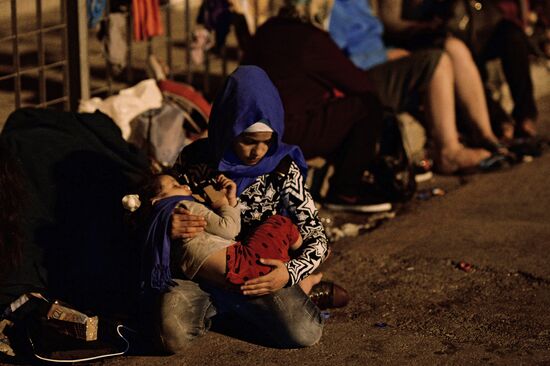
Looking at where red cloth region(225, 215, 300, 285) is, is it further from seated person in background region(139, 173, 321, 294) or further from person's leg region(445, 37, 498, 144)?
person's leg region(445, 37, 498, 144)

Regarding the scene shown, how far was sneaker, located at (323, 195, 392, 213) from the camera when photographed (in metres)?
6.82

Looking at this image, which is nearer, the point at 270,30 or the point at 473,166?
the point at 270,30

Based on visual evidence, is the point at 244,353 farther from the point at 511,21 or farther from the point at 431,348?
the point at 511,21

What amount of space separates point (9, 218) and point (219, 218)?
0.93 m

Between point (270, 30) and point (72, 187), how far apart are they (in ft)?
6.27

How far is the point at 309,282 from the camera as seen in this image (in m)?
5.21

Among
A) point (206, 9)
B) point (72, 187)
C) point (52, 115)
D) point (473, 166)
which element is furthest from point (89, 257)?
point (473, 166)

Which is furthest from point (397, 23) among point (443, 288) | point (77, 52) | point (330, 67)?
point (443, 288)

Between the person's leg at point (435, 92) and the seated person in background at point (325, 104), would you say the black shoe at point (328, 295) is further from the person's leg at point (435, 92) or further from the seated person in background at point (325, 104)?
the person's leg at point (435, 92)

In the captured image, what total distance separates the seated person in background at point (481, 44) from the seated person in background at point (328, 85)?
14.6 inches

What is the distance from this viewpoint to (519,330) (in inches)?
201

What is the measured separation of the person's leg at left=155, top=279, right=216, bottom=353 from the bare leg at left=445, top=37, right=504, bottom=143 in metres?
3.34

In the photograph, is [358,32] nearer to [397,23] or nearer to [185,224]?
[397,23]

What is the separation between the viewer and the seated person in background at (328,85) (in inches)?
265
